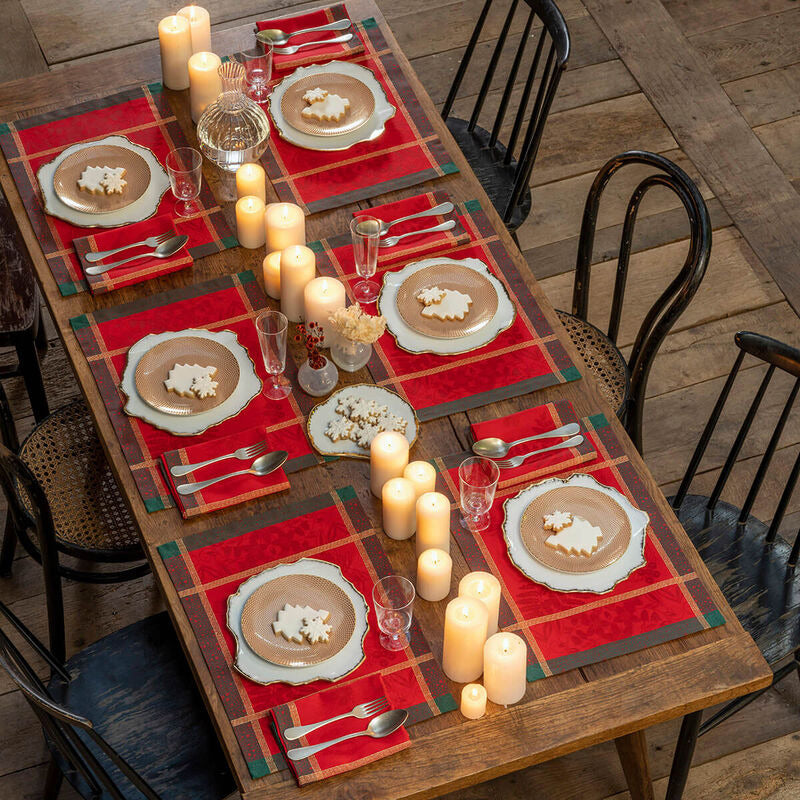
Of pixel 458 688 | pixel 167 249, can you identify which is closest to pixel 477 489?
pixel 458 688

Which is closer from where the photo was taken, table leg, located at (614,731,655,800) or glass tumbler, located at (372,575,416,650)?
glass tumbler, located at (372,575,416,650)

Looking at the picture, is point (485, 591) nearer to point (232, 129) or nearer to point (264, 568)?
point (264, 568)

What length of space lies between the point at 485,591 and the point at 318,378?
0.54m

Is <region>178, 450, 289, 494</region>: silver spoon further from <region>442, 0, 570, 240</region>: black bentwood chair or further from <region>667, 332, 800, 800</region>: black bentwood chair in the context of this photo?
<region>442, 0, 570, 240</region>: black bentwood chair

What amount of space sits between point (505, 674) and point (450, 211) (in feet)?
3.36

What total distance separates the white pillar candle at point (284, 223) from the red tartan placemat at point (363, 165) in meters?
0.15

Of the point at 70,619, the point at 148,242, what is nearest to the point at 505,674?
the point at 148,242

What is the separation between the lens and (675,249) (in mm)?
3420

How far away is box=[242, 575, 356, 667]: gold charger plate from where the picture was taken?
1.83 m

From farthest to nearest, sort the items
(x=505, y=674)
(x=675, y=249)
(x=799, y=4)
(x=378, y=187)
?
1. (x=799, y=4)
2. (x=675, y=249)
3. (x=378, y=187)
4. (x=505, y=674)

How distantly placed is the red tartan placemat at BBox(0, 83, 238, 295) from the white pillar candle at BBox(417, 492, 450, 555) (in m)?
0.77

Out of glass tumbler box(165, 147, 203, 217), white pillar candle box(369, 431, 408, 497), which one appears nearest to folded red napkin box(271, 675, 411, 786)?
white pillar candle box(369, 431, 408, 497)

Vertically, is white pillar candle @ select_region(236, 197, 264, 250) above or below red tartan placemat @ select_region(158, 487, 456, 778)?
above

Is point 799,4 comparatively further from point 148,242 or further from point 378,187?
point 148,242
